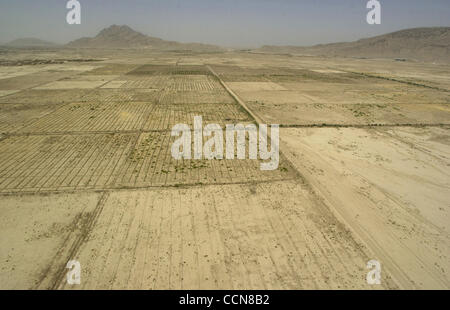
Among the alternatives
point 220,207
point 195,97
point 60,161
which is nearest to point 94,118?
point 60,161

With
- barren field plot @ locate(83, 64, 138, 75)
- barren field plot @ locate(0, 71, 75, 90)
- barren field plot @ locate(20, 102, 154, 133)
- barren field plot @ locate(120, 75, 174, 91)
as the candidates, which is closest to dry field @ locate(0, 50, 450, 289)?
barren field plot @ locate(20, 102, 154, 133)

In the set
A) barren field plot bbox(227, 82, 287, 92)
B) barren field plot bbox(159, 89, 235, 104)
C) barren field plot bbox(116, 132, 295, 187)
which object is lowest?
barren field plot bbox(116, 132, 295, 187)

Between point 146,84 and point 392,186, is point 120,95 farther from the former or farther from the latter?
point 392,186

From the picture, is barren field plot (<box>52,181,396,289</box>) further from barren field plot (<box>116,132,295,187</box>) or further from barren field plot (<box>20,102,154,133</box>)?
barren field plot (<box>20,102,154,133</box>)

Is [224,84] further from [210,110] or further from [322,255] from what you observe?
[322,255]
